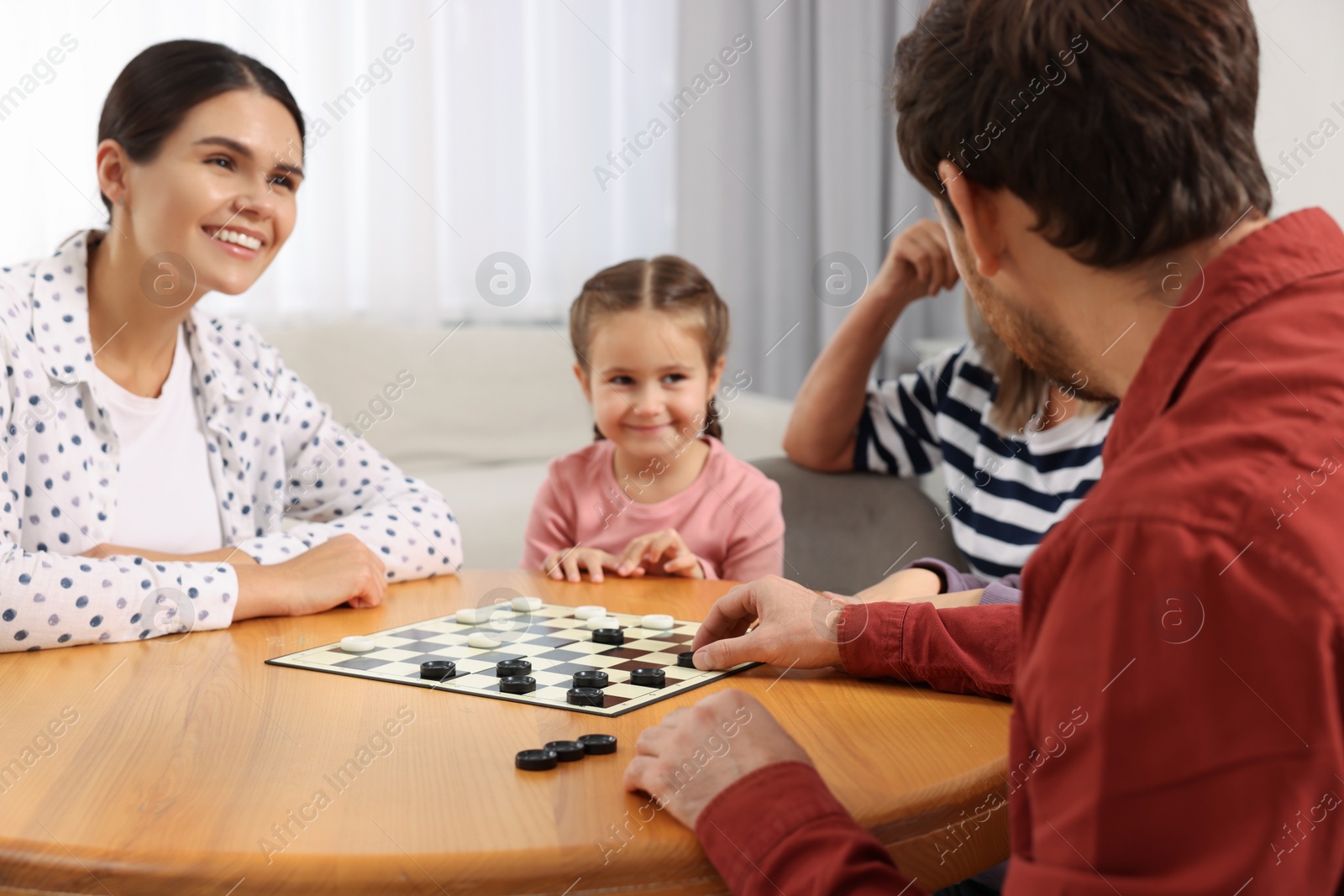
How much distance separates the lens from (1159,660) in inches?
22.9

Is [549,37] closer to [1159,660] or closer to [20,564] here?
[20,564]

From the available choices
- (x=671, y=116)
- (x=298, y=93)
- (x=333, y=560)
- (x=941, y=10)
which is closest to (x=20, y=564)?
(x=333, y=560)

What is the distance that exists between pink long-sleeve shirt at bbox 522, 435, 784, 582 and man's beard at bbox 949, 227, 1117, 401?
1.10m

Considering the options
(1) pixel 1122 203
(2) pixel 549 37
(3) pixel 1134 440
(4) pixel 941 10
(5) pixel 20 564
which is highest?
(2) pixel 549 37

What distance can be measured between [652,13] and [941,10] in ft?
11.7

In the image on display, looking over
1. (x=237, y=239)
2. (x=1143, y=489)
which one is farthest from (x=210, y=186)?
(x=1143, y=489)

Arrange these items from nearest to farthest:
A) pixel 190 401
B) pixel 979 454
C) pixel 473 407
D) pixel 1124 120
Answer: pixel 1124 120
pixel 190 401
pixel 979 454
pixel 473 407

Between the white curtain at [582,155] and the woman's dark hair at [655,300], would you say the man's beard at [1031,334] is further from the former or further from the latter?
the white curtain at [582,155]

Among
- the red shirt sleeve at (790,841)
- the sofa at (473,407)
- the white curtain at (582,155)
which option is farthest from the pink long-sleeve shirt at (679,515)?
the white curtain at (582,155)

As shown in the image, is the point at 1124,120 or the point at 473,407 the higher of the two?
the point at 1124,120

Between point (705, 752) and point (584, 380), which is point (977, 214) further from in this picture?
point (584, 380)

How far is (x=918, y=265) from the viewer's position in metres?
2.13

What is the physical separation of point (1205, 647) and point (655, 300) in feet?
4.95

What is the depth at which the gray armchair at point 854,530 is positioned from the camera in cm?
217
